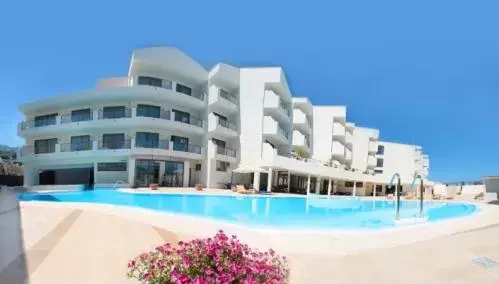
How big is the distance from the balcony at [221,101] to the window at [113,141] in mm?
9307

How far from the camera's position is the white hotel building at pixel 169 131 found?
28891 millimetres

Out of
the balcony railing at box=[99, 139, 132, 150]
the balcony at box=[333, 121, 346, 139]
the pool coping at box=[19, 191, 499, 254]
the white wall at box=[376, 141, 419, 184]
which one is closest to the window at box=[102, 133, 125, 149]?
the balcony railing at box=[99, 139, 132, 150]

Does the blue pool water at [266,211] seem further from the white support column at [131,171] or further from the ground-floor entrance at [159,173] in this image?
the ground-floor entrance at [159,173]

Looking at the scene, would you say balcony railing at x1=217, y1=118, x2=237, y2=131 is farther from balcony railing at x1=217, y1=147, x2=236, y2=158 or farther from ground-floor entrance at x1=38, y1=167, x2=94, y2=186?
ground-floor entrance at x1=38, y1=167, x2=94, y2=186

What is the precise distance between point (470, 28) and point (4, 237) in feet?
64.0

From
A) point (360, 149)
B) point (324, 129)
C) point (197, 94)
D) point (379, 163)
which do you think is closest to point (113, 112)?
point (197, 94)

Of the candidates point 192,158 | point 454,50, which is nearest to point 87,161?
point 192,158

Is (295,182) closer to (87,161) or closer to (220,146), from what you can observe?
(220,146)

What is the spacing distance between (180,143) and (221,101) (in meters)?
6.10

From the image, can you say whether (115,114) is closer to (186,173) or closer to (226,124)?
(186,173)

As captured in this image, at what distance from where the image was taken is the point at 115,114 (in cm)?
2958

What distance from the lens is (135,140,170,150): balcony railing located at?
1114 inches

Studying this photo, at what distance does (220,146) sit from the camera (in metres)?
34.2

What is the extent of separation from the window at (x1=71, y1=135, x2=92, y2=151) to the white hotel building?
4.5 inches
